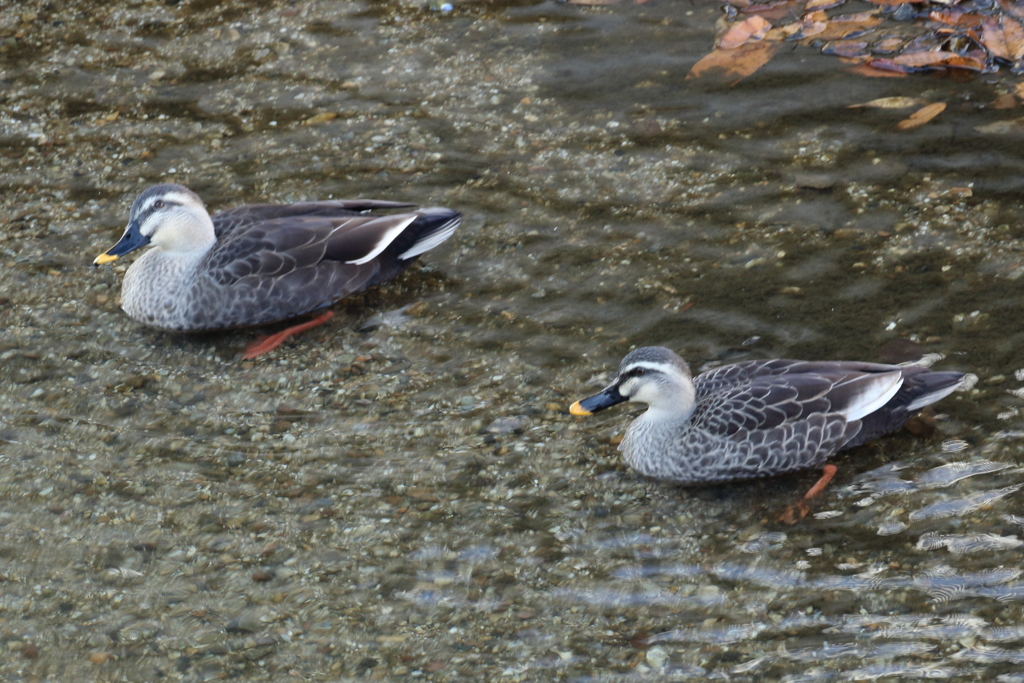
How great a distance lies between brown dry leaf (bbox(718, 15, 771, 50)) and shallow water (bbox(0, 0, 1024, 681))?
12.5 inches

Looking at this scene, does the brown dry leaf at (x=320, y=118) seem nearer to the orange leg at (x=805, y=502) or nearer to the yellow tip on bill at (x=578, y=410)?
the yellow tip on bill at (x=578, y=410)

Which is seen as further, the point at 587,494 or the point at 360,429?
the point at 360,429

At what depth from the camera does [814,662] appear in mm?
5039

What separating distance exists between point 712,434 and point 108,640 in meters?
3.26

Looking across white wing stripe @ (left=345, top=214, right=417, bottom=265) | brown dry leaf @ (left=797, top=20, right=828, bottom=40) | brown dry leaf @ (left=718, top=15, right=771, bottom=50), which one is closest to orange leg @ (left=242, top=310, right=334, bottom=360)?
white wing stripe @ (left=345, top=214, right=417, bottom=265)

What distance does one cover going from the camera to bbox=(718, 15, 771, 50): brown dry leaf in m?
9.98

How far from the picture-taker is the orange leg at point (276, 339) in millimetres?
7527

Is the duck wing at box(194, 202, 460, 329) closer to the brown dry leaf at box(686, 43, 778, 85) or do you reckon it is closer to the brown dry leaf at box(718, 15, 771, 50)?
the brown dry leaf at box(686, 43, 778, 85)

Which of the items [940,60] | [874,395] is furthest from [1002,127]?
[874,395]

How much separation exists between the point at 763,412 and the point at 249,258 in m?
3.61

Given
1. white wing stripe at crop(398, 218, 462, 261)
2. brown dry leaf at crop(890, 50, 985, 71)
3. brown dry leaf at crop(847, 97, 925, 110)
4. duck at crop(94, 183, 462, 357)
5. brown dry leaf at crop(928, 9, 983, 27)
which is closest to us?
duck at crop(94, 183, 462, 357)

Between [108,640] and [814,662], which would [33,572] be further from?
[814,662]

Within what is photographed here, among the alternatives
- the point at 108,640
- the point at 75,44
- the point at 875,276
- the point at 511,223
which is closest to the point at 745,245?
the point at 875,276

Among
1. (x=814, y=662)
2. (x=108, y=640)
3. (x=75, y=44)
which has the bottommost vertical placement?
(x=814, y=662)
